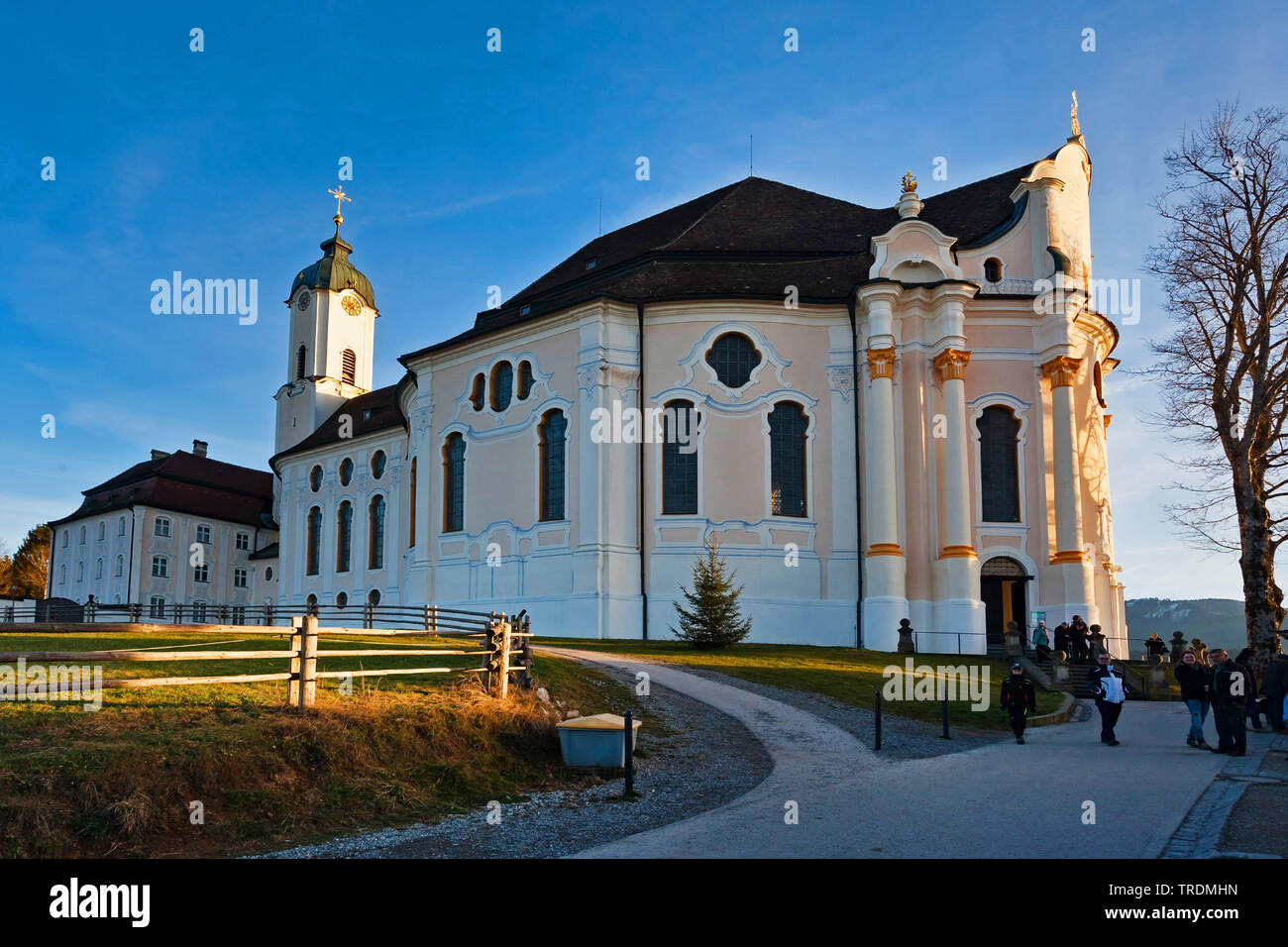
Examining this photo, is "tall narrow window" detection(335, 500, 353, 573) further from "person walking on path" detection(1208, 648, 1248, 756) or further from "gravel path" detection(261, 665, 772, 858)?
"person walking on path" detection(1208, 648, 1248, 756)

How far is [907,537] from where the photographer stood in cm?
3356

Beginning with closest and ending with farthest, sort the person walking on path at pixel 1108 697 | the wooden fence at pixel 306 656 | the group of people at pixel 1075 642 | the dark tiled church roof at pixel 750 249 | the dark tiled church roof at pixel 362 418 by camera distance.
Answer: the wooden fence at pixel 306 656
the person walking on path at pixel 1108 697
the group of people at pixel 1075 642
the dark tiled church roof at pixel 750 249
the dark tiled church roof at pixel 362 418

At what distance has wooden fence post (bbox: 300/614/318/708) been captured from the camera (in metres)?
11.7

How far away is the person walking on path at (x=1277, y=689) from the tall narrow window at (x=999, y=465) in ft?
53.4

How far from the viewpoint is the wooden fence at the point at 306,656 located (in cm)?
1027

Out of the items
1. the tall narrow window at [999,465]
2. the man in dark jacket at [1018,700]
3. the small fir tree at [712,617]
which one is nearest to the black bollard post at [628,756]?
the man in dark jacket at [1018,700]

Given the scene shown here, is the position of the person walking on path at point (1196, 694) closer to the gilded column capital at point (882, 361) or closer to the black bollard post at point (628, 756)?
the black bollard post at point (628, 756)

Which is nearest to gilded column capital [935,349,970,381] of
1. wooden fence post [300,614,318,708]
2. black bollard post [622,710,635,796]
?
black bollard post [622,710,635,796]

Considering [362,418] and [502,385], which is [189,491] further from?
[502,385]

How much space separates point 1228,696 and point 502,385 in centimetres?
2656
